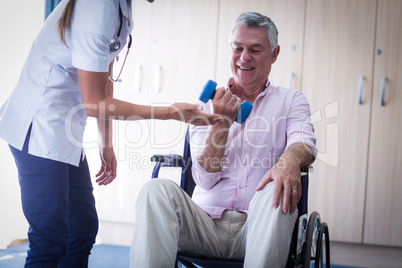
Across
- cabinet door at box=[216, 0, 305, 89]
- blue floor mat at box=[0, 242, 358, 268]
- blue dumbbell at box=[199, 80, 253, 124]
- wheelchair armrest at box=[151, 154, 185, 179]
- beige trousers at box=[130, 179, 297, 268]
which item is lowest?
blue floor mat at box=[0, 242, 358, 268]

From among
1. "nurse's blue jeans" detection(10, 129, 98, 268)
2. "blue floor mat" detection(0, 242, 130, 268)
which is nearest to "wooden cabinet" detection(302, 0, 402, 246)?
"blue floor mat" detection(0, 242, 130, 268)

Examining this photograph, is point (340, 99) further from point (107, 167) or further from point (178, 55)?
point (107, 167)

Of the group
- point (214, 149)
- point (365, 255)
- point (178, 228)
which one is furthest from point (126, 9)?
point (365, 255)

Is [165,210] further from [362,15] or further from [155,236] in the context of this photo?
[362,15]

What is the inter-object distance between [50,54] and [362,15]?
230cm

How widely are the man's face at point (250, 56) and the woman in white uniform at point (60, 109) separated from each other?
46 centimetres

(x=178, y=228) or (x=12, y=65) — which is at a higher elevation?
(x=12, y=65)

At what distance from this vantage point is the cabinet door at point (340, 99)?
273 centimetres

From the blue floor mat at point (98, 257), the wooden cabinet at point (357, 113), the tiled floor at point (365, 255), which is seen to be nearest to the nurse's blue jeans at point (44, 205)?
the blue floor mat at point (98, 257)

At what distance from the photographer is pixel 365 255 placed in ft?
9.12

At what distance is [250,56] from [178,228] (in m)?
0.84

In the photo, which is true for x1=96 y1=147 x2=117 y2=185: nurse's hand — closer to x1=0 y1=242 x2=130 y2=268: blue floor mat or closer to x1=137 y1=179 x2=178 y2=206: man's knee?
x1=137 y1=179 x2=178 y2=206: man's knee

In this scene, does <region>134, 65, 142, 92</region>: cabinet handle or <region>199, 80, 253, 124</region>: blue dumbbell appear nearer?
<region>199, 80, 253, 124</region>: blue dumbbell

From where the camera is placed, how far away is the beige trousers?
1.12 meters
